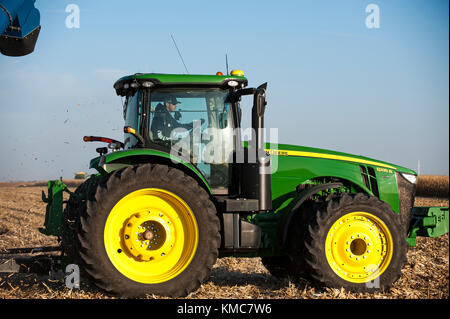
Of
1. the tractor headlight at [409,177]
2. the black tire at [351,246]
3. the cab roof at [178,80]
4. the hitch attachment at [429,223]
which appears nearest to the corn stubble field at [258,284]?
the black tire at [351,246]

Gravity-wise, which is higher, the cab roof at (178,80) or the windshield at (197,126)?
the cab roof at (178,80)

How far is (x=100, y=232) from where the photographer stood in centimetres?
484

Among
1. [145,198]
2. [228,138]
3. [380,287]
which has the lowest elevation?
[380,287]

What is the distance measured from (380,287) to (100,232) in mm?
3326

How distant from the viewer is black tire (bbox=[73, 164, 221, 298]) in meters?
4.79

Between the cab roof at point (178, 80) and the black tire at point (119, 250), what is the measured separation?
111 centimetres

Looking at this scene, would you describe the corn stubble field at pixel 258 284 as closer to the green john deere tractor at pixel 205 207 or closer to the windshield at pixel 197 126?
the green john deere tractor at pixel 205 207

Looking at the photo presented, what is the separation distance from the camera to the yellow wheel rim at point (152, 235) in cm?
504

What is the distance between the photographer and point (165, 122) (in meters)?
5.62

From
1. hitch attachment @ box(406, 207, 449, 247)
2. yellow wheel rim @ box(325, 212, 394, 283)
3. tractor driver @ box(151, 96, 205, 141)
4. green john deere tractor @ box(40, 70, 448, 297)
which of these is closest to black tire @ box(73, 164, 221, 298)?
green john deere tractor @ box(40, 70, 448, 297)

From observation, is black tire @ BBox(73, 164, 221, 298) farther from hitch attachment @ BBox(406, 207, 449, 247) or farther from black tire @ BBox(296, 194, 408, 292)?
hitch attachment @ BBox(406, 207, 449, 247)

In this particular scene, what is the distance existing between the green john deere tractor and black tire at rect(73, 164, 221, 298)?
0.04ft
